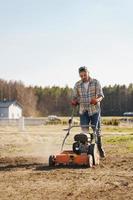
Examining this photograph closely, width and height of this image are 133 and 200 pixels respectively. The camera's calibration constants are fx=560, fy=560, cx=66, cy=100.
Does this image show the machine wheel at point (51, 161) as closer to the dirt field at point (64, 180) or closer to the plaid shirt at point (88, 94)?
the dirt field at point (64, 180)

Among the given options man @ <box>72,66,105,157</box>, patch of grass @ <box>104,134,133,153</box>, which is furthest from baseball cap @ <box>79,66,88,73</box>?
patch of grass @ <box>104,134,133,153</box>

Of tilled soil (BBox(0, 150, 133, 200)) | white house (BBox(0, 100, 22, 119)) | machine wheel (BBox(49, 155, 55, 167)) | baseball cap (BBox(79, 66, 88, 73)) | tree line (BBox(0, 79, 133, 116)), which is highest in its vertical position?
tree line (BBox(0, 79, 133, 116))

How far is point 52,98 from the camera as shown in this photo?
160 meters

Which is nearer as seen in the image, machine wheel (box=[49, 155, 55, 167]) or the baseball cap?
machine wheel (box=[49, 155, 55, 167])

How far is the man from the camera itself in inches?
485

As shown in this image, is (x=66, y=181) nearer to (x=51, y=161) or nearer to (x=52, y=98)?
(x=51, y=161)

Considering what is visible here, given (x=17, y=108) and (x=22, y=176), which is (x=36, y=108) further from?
(x=22, y=176)

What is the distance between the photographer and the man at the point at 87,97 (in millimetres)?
12312

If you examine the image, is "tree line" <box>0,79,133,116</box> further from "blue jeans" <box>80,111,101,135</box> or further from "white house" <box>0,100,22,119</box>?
"blue jeans" <box>80,111,101,135</box>

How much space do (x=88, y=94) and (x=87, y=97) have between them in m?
0.07

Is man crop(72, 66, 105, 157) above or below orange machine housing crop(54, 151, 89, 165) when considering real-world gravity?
above

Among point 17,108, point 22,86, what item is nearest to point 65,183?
point 17,108

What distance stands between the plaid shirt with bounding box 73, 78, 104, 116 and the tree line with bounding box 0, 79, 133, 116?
118 metres

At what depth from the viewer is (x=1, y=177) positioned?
9312mm
